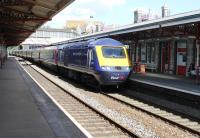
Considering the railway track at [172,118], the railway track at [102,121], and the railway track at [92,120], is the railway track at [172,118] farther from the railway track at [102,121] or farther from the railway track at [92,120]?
the railway track at [92,120]

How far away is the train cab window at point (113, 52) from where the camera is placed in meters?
20.2

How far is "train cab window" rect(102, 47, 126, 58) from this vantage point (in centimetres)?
2023

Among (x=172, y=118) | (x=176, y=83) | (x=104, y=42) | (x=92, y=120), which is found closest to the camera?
(x=92, y=120)

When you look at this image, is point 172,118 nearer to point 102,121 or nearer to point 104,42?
point 102,121

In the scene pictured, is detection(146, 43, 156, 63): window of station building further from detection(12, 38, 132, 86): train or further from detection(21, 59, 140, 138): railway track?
detection(21, 59, 140, 138): railway track

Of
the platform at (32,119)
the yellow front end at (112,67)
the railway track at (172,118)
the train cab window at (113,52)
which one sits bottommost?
the railway track at (172,118)

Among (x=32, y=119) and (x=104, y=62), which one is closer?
(x=32, y=119)

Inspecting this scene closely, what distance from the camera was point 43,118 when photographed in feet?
37.3

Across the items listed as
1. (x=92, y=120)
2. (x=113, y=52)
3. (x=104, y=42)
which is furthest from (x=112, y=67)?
(x=92, y=120)

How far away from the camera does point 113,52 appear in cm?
2050

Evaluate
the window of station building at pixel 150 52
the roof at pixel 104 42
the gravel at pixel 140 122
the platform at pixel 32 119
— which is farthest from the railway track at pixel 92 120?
the window of station building at pixel 150 52

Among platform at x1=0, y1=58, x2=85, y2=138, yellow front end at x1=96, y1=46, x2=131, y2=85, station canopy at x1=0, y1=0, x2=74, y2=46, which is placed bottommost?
platform at x1=0, y1=58, x2=85, y2=138

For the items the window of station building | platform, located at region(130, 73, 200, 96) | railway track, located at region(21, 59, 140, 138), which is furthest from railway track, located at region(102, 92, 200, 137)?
the window of station building

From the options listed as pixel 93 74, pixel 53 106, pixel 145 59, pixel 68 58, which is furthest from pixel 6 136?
pixel 145 59
